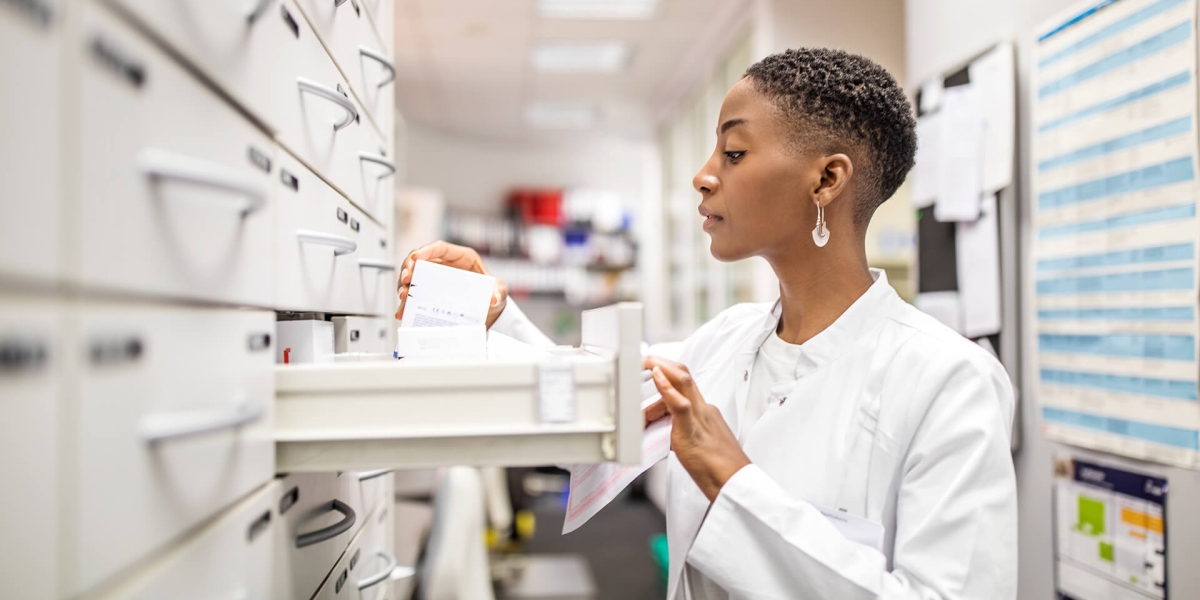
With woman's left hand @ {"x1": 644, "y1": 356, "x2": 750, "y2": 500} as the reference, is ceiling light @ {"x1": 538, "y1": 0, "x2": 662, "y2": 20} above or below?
above

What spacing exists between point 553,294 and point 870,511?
4.78 metres

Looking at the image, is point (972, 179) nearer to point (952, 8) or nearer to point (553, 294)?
point (952, 8)

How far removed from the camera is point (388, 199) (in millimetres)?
1197

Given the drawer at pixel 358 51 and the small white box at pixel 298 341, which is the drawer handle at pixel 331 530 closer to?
the small white box at pixel 298 341

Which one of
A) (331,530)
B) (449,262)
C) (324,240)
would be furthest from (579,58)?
(331,530)

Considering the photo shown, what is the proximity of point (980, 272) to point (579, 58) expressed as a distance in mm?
2991

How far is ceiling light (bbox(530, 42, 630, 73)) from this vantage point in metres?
3.79

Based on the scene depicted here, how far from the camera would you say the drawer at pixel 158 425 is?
0.37 metres

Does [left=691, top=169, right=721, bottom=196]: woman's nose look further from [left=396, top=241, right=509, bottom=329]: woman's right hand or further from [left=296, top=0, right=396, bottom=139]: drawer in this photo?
[left=296, top=0, right=396, bottom=139]: drawer

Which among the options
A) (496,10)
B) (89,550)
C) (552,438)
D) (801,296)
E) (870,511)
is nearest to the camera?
(89,550)

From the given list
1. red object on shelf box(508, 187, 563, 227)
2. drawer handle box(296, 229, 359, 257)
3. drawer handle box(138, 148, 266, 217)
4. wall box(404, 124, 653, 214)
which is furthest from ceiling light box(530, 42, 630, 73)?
drawer handle box(138, 148, 266, 217)

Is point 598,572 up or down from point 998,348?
down

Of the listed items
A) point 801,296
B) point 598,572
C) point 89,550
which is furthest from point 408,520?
point 89,550

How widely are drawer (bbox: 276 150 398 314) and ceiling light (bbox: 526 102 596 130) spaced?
410 centimetres
